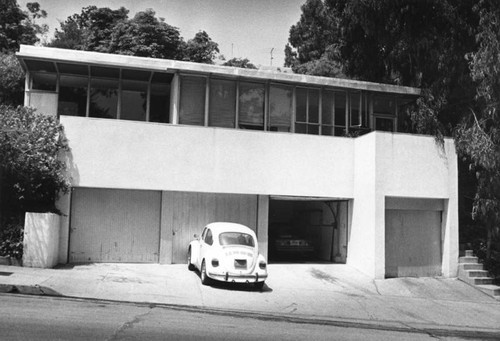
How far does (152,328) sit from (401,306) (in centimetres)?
818

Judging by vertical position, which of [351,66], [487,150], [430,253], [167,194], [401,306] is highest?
[351,66]

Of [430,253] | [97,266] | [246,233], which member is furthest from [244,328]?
[430,253]

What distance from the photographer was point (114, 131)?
17562 mm

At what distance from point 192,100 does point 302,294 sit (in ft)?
28.8

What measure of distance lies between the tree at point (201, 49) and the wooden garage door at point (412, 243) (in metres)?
23.4

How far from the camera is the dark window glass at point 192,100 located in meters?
19.7

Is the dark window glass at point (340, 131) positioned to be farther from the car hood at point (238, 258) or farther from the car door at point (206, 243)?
the car hood at point (238, 258)

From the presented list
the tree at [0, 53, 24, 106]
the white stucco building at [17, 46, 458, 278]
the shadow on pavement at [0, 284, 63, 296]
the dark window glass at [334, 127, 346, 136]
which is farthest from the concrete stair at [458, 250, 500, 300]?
the tree at [0, 53, 24, 106]

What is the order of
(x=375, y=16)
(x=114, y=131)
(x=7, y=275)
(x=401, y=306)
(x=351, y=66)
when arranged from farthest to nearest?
(x=351, y=66) < (x=375, y=16) < (x=114, y=131) < (x=401, y=306) < (x=7, y=275)

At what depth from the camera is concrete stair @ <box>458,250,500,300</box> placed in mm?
17344

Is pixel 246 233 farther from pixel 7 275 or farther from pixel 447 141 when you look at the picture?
pixel 447 141

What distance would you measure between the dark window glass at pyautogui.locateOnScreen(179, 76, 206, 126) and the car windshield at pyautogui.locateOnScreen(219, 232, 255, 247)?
587cm

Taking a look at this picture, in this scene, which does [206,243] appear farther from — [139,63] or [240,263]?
[139,63]

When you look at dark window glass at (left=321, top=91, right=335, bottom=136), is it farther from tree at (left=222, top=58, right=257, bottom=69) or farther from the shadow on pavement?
tree at (left=222, top=58, right=257, bottom=69)
